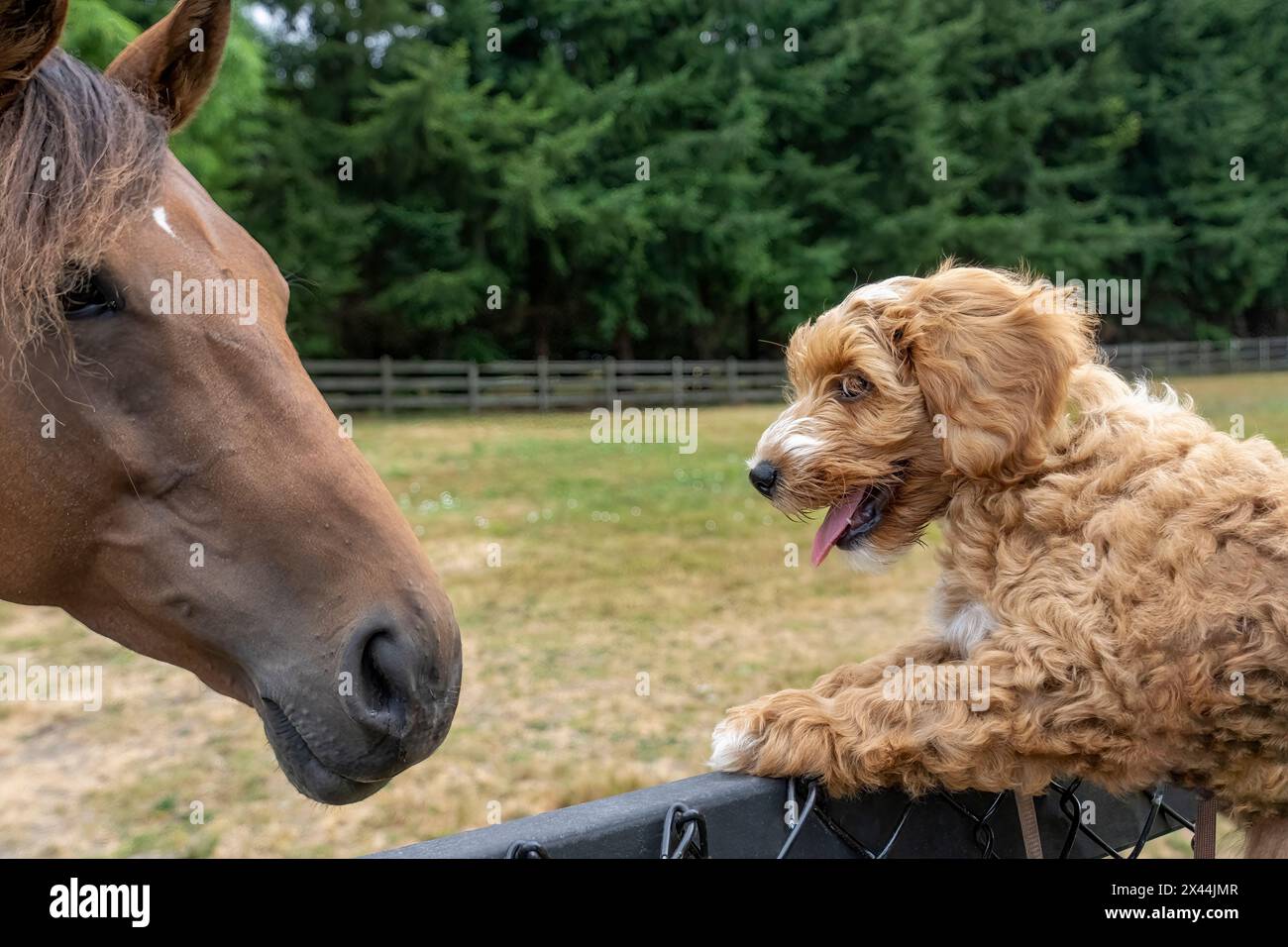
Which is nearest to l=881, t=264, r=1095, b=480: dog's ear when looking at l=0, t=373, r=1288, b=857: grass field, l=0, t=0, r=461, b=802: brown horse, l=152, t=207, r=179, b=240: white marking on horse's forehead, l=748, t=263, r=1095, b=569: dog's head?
l=748, t=263, r=1095, b=569: dog's head

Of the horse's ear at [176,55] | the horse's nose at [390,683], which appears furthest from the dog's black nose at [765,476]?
the horse's ear at [176,55]

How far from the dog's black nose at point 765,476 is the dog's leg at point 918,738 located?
0.43 m

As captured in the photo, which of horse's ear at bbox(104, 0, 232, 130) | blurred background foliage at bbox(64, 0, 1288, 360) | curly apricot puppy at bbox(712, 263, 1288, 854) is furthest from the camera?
blurred background foliage at bbox(64, 0, 1288, 360)

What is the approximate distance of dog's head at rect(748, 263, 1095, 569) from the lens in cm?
164

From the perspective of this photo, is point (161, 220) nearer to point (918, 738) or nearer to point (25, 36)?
point (25, 36)

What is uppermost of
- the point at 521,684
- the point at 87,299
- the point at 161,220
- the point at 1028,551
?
the point at 161,220

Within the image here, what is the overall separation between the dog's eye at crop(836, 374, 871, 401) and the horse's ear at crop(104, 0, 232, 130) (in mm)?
1477

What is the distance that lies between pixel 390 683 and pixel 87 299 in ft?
2.70

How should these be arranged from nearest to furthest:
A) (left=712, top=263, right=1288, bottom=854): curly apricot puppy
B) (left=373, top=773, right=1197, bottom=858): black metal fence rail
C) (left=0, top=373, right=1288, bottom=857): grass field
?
(left=373, top=773, right=1197, bottom=858): black metal fence rail
(left=712, top=263, right=1288, bottom=854): curly apricot puppy
(left=0, top=373, right=1288, bottom=857): grass field

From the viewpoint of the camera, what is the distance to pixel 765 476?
1.78 metres

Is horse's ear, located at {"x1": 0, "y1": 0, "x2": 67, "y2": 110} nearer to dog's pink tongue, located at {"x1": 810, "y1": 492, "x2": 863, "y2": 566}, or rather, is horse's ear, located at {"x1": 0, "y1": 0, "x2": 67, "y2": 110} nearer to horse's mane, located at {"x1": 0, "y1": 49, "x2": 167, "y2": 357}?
horse's mane, located at {"x1": 0, "y1": 49, "x2": 167, "y2": 357}

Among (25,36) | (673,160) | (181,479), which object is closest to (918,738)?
(181,479)

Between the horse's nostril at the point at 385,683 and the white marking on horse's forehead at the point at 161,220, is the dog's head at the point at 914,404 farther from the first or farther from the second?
the white marking on horse's forehead at the point at 161,220

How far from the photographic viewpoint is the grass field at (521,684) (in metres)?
4.52
